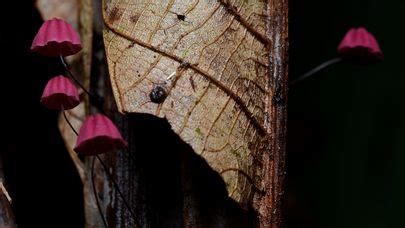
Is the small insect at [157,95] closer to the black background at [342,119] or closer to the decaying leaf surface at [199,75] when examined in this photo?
the decaying leaf surface at [199,75]

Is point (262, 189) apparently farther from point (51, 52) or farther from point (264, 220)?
point (51, 52)

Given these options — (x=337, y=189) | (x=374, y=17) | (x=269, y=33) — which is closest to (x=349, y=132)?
(x=337, y=189)

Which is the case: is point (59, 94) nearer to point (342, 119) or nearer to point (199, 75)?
point (199, 75)

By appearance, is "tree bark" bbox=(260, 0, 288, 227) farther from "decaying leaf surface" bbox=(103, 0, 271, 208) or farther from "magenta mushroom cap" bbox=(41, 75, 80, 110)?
"magenta mushroom cap" bbox=(41, 75, 80, 110)

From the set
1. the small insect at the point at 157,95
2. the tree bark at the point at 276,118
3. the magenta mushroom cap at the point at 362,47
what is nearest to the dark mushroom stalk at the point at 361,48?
the magenta mushroom cap at the point at 362,47

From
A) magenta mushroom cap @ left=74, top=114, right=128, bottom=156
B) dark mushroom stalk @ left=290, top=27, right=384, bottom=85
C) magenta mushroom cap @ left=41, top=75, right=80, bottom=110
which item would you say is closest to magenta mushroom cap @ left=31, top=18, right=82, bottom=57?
magenta mushroom cap @ left=41, top=75, right=80, bottom=110

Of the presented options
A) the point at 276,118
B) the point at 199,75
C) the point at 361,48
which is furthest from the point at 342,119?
the point at 199,75

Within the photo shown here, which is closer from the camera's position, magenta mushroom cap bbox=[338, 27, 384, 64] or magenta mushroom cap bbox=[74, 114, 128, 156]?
magenta mushroom cap bbox=[74, 114, 128, 156]
